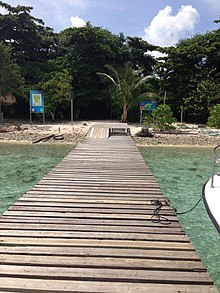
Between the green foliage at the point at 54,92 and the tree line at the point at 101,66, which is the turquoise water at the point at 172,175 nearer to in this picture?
the green foliage at the point at 54,92

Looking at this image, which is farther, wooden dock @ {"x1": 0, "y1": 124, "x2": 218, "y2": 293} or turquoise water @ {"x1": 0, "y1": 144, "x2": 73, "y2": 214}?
turquoise water @ {"x1": 0, "y1": 144, "x2": 73, "y2": 214}

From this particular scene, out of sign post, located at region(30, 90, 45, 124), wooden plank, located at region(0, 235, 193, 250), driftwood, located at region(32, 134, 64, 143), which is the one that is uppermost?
sign post, located at region(30, 90, 45, 124)

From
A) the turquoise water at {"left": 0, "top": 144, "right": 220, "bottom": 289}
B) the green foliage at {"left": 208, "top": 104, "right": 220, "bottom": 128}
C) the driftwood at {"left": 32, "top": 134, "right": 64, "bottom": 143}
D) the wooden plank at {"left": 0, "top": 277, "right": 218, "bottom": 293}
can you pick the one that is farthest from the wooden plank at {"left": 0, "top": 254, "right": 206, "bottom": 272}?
the green foliage at {"left": 208, "top": 104, "right": 220, "bottom": 128}

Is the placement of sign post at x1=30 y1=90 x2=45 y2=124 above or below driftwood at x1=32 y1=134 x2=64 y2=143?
above

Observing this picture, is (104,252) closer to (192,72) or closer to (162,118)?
(162,118)

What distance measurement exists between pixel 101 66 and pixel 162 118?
11.5 m

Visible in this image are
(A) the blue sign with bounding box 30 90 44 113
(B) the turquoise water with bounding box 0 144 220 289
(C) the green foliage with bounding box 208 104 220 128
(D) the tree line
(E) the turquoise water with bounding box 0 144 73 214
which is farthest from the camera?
(D) the tree line

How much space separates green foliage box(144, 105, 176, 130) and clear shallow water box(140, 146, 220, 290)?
5.07 metres

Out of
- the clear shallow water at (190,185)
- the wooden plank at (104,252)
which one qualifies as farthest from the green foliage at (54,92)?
the wooden plank at (104,252)

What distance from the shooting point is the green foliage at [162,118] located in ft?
70.0

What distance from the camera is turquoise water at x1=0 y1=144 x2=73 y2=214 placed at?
8.48 metres

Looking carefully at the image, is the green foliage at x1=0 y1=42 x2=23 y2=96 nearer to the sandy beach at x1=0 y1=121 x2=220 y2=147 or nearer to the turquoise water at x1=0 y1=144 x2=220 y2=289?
the sandy beach at x1=0 y1=121 x2=220 y2=147

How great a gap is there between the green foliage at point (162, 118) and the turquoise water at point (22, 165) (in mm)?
7956

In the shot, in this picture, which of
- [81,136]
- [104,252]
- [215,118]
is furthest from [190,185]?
[215,118]
